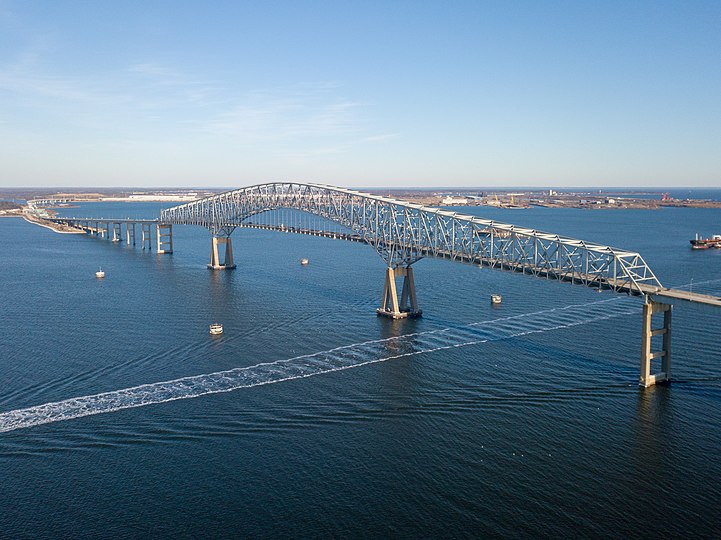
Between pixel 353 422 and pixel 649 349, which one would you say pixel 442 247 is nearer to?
pixel 649 349

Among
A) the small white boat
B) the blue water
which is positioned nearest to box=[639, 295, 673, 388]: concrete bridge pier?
the blue water

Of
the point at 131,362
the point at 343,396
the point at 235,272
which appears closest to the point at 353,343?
the point at 343,396

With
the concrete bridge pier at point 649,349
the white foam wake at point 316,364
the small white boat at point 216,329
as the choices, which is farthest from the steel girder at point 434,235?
the small white boat at point 216,329

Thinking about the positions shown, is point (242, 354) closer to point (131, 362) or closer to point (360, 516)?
point (131, 362)

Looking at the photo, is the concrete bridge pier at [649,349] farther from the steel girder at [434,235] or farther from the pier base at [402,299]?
the pier base at [402,299]

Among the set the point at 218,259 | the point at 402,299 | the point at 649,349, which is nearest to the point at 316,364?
the point at 402,299

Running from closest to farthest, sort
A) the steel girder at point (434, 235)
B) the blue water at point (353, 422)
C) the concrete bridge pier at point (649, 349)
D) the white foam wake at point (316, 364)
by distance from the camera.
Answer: the blue water at point (353, 422) → the white foam wake at point (316, 364) → the concrete bridge pier at point (649, 349) → the steel girder at point (434, 235)
